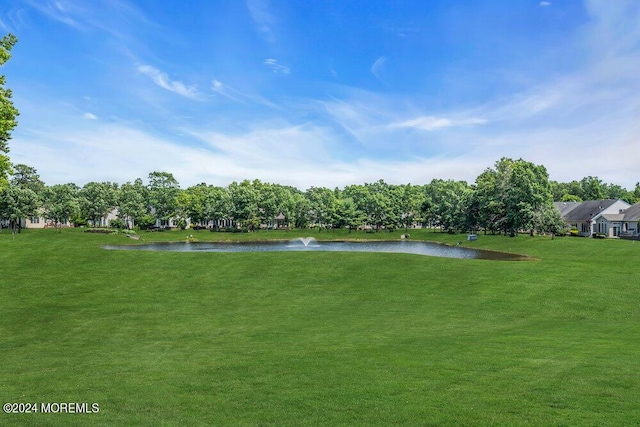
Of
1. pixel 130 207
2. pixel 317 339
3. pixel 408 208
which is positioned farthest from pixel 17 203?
pixel 317 339

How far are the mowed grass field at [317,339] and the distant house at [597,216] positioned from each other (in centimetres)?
8650

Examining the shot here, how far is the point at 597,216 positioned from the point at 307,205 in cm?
9100

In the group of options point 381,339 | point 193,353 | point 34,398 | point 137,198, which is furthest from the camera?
point 137,198

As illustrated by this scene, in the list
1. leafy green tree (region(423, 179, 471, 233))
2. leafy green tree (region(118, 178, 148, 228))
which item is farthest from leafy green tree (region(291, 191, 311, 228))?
leafy green tree (region(118, 178, 148, 228))

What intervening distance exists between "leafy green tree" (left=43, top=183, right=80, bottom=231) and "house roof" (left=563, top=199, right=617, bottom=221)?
148494 mm

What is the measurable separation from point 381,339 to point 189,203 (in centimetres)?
14147

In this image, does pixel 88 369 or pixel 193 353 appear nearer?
pixel 88 369

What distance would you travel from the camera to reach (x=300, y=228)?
17100cm

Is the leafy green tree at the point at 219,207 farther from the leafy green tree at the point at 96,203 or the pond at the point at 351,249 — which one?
the pond at the point at 351,249

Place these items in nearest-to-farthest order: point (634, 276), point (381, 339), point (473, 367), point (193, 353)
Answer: point (473, 367)
point (193, 353)
point (381, 339)
point (634, 276)

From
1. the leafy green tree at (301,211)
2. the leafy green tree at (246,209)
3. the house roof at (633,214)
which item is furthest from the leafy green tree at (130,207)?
the house roof at (633,214)

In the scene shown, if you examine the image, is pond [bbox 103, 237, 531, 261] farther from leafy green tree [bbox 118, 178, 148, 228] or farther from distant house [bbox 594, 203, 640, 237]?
leafy green tree [bbox 118, 178, 148, 228]

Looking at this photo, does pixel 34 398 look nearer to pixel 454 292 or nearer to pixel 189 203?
pixel 454 292

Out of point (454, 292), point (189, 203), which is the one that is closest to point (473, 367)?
point (454, 292)
